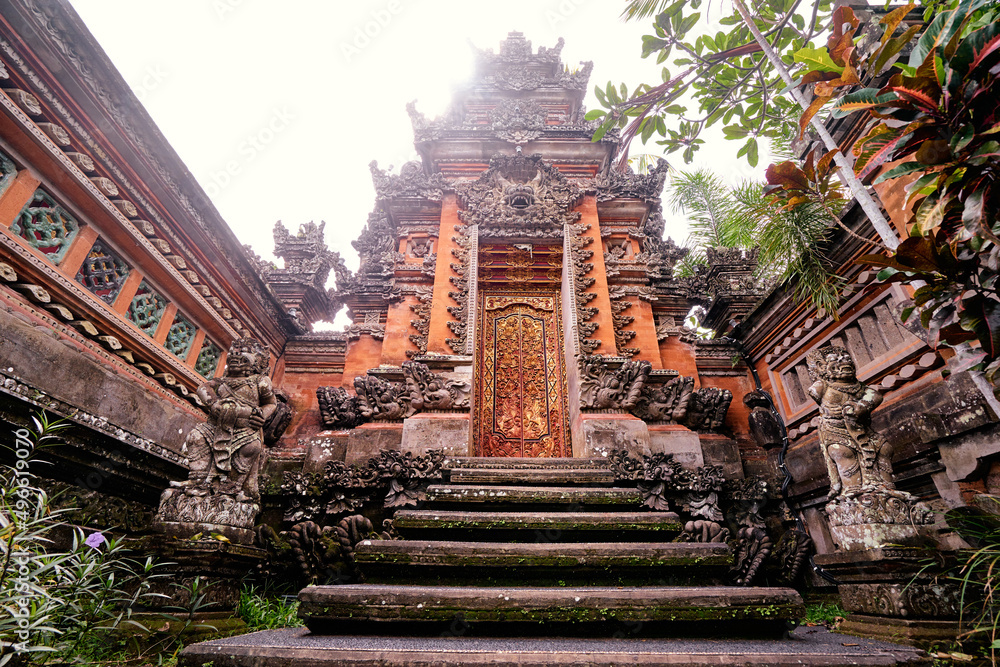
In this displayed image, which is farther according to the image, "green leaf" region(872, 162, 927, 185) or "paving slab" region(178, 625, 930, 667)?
"green leaf" region(872, 162, 927, 185)

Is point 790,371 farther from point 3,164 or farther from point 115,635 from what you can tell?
point 3,164

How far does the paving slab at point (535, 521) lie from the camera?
11.6 ft

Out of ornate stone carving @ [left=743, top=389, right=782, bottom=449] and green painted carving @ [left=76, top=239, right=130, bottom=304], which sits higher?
green painted carving @ [left=76, top=239, right=130, bottom=304]

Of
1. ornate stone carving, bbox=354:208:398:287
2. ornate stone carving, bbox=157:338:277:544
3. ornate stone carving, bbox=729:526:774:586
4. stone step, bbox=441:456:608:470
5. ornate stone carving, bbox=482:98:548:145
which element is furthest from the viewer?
ornate stone carving, bbox=482:98:548:145

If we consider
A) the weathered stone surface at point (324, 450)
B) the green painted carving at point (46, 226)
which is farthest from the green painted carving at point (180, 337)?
the weathered stone surface at point (324, 450)

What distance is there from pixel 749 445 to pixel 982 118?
492cm

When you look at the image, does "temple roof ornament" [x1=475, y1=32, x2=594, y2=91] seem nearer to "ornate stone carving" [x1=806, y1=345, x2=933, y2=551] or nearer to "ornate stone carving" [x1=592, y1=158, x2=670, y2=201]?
"ornate stone carving" [x1=592, y1=158, x2=670, y2=201]

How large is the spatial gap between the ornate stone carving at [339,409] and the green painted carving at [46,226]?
295cm

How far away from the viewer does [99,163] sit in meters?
4.16

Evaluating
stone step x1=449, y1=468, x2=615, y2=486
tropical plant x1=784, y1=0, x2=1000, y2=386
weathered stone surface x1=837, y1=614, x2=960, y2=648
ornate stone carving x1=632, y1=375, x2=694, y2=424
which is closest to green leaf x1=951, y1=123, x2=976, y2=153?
tropical plant x1=784, y1=0, x2=1000, y2=386

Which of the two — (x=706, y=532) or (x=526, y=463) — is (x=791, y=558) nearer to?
(x=706, y=532)

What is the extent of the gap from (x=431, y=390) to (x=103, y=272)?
3.59 meters

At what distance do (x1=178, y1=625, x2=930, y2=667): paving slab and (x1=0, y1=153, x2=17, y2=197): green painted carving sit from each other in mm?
3733

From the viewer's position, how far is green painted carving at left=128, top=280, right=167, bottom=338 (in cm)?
468
